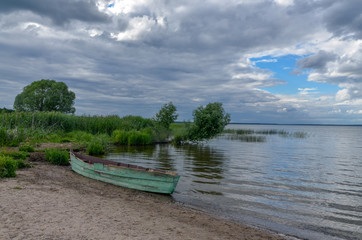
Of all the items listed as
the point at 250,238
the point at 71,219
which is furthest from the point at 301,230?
the point at 71,219

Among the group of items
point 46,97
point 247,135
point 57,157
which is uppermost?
point 46,97

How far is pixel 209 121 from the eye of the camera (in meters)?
30.9

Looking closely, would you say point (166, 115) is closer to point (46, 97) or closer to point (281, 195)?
point (281, 195)

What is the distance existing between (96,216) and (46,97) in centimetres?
5993

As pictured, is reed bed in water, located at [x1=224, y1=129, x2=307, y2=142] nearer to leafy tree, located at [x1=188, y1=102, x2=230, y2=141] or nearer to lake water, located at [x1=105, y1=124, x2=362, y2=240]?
leafy tree, located at [x1=188, y1=102, x2=230, y2=141]

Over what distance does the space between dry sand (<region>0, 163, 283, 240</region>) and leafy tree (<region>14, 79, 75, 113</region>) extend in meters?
55.0

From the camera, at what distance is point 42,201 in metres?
7.59

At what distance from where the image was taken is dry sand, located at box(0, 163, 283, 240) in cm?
571

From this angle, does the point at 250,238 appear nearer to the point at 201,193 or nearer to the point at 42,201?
the point at 201,193

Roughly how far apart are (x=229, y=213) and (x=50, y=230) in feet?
17.7

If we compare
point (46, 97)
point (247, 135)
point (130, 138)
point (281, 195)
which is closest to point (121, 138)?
point (130, 138)

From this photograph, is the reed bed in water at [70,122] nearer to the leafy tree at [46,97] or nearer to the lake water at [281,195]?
the lake water at [281,195]

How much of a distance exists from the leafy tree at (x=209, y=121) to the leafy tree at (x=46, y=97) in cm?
4137

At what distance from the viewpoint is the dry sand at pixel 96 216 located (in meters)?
5.71
